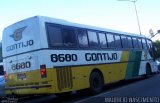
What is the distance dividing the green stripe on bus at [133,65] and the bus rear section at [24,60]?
7631 mm

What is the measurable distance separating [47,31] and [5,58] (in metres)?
2.66

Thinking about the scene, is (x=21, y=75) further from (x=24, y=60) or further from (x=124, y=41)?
(x=124, y=41)

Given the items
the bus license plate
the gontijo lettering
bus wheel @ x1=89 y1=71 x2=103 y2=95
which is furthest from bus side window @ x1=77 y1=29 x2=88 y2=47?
the bus license plate

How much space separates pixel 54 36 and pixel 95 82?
352 centimetres

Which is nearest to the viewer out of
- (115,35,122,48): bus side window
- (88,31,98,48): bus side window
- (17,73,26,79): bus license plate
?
(17,73,26,79): bus license plate

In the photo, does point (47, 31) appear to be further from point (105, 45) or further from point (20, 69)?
point (105, 45)

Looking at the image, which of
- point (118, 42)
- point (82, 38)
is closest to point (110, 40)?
point (118, 42)

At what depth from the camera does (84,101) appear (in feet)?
42.4

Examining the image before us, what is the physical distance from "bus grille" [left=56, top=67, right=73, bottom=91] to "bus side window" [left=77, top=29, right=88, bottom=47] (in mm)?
1803

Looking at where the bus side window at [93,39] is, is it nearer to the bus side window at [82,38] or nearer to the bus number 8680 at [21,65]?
the bus side window at [82,38]

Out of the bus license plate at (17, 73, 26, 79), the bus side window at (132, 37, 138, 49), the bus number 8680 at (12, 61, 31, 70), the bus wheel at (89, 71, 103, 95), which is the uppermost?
the bus side window at (132, 37, 138, 49)

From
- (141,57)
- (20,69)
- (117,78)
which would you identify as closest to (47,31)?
(20,69)

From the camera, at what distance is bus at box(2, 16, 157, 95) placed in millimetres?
12352

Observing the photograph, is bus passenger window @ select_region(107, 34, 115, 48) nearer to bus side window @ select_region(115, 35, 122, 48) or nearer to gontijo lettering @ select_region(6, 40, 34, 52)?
bus side window @ select_region(115, 35, 122, 48)
